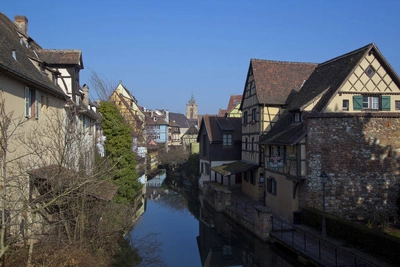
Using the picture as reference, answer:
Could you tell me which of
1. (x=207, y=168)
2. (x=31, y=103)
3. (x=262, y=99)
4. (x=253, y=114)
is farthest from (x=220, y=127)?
(x=31, y=103)

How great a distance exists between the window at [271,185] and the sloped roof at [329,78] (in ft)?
15.0

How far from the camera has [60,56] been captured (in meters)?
20.4

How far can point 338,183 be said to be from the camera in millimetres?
18422

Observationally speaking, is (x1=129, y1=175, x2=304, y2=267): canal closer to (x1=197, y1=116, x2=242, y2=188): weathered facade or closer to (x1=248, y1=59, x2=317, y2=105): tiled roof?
(x1=197, y1=116, x2=242, y2=188): weathered facade

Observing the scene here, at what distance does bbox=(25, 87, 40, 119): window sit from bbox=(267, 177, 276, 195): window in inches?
548

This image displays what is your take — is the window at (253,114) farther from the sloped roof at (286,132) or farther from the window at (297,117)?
the window at (297,117)

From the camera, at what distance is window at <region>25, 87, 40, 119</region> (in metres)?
13.2

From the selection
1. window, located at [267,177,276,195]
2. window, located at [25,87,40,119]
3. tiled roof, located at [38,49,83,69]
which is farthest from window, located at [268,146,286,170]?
window, located at [25,87,40,119]

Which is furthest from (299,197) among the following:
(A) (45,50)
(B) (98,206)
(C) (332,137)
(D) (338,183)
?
(A) (45,50)

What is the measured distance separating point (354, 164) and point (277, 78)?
1076 cm

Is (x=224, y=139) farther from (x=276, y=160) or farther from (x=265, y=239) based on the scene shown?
(x=265, y=239)

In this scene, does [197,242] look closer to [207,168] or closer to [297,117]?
[297,117]

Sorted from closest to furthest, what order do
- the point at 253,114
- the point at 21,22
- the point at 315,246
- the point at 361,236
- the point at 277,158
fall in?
the point at 361,236, the point at 315,246, the point at 21,22, the point at 277,158, the point at 253,114

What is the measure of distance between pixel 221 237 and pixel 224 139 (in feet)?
46.5
